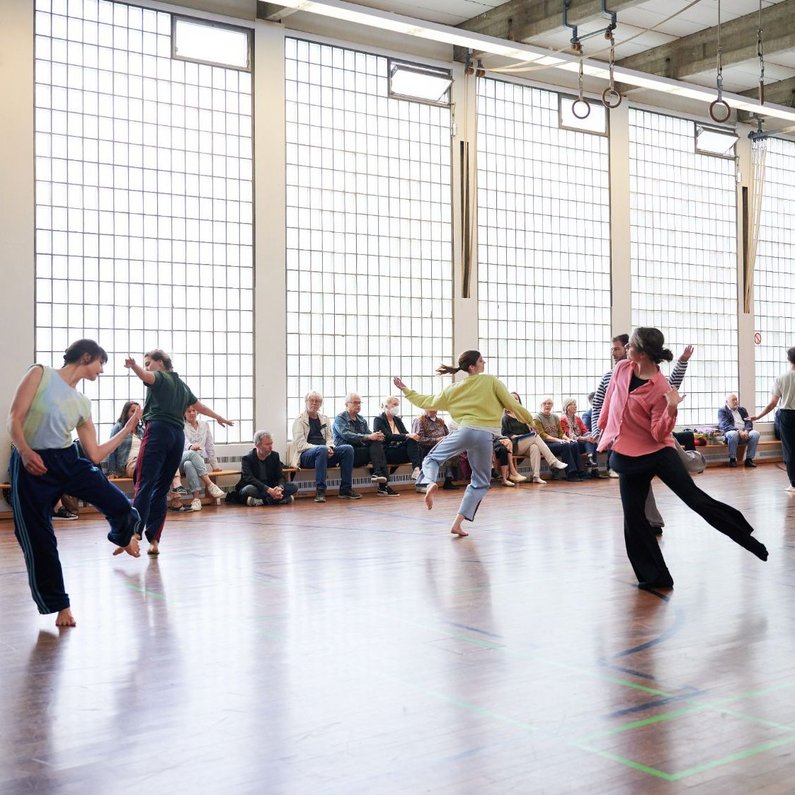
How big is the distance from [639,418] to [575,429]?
9153 mm

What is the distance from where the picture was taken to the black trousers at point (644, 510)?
5961mm

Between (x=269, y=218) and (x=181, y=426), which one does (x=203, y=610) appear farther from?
(x=269, y=218)

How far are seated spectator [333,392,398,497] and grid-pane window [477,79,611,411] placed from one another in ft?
8.99

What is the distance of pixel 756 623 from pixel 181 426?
14.2 ft

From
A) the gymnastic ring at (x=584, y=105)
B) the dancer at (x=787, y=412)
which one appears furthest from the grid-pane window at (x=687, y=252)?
the gymnastic ring at (x=584, y=105)

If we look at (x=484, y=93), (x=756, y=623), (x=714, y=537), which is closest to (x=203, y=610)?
(x=756, y=623)

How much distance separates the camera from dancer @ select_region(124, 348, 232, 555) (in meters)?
7.43

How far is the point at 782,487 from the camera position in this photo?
1277 cm

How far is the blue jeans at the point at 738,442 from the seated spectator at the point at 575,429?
3.05 m

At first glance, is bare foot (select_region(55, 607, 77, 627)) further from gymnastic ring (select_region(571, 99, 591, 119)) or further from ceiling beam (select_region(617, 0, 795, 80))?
ceiling beam (select_region(617, 0, 795, 80))

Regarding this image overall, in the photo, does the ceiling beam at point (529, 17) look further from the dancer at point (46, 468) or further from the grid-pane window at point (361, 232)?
the dancer at point (46, 468)

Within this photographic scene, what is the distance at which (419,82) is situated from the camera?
553 inches

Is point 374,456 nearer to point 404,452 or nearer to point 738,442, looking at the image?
point 404,452

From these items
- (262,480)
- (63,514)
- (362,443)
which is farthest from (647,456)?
(362,443)
